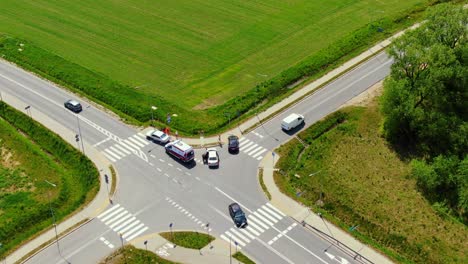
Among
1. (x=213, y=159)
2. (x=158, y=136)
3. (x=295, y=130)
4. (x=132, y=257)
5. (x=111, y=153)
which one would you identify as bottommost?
(x=132, y=257)

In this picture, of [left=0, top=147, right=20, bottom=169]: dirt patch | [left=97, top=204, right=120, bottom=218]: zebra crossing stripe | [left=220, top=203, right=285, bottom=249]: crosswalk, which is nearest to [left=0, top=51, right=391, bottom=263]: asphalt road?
[left=97, top=204, right=120, bottom=218]: zebra crossing stripe

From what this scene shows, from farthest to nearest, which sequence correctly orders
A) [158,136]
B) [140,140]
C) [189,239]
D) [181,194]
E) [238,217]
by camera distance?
[140,140] < [158,136] < [181,194] < [238,217] < [189,239]

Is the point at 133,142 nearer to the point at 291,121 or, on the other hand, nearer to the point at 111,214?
the point at 111,214

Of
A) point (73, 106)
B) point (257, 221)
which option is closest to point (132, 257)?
point (257, 221)

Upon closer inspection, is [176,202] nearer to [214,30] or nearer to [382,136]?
[382,136]

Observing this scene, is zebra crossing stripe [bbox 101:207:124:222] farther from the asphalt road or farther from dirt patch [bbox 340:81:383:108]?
dirt patch [bbox 340:81:383:108]

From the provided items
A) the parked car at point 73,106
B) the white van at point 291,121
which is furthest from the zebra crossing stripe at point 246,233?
the parked car at point 73,106

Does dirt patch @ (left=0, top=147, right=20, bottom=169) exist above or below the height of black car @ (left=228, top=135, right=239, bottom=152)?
below
